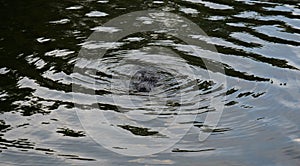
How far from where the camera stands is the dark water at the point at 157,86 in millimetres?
4680

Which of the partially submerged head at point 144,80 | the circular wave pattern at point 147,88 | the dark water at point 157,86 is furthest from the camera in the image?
the partially submerged head at point 144,80

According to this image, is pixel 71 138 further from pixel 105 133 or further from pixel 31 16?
pixel 31 16

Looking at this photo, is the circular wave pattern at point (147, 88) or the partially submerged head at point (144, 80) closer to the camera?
the circular wave pattern at point (147, 88)

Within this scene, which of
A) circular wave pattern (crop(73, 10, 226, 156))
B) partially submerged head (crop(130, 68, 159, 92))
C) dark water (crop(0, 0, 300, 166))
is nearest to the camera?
dark water (crop(0, 0, 300, 166))

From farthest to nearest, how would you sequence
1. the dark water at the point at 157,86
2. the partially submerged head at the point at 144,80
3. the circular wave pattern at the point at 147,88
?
the partially submerged head at the point at 144,80 → the circular wave pattern at the point at 147,88 → the dark water at the point at 157,86

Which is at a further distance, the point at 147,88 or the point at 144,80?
the point at 144,80

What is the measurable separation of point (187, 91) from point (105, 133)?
115 cm

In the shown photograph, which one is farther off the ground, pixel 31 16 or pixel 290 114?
pixel 31 16

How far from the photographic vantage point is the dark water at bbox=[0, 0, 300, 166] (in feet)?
15.4

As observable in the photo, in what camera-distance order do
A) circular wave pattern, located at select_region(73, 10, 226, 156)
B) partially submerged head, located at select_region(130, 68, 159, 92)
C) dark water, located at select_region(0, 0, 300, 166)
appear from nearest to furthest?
dark water, located at select_region(0, 0, 300, 166) < circular wave pattern, located at select_region(73, 10, 226, 156) < partially submerged head, located at select_region(130, 68, 159, 92)

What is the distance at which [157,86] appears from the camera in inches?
230

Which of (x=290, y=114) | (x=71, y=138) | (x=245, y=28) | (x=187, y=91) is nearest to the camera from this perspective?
(x=71, y=138)

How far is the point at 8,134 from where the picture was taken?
4980mm

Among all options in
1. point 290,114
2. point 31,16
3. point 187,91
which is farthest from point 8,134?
point 31,16
